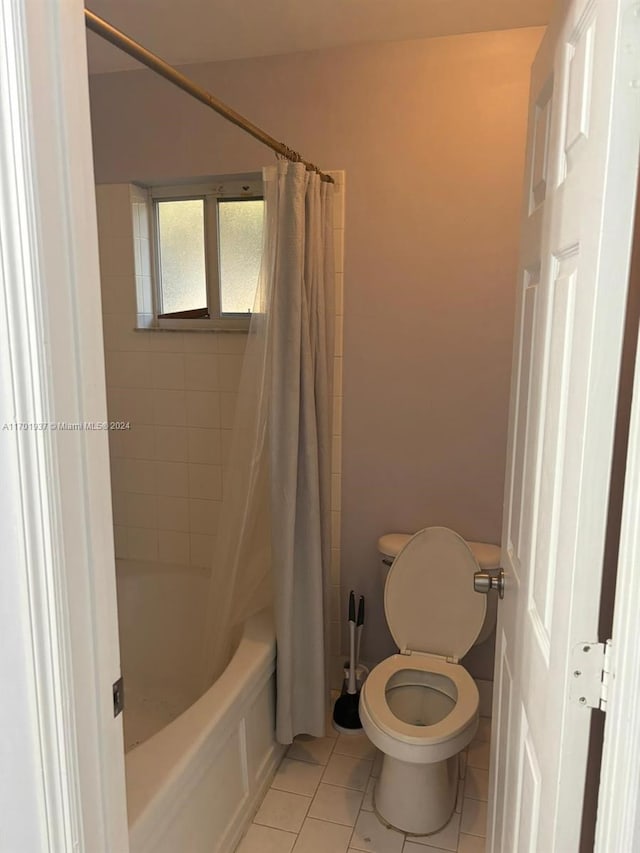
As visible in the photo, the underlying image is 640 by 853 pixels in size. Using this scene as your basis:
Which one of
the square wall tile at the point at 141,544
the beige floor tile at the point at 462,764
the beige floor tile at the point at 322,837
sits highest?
the square wall tile at the point at 141,544

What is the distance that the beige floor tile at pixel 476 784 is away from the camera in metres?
2.08

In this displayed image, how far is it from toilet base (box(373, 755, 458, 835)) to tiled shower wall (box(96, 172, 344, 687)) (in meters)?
Result: 0.66

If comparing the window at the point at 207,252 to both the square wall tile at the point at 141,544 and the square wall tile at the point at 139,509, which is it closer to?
the square wall tile at the point at 139,509

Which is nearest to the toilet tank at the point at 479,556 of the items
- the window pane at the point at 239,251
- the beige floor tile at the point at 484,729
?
the beige floor tile at the point at 484,729

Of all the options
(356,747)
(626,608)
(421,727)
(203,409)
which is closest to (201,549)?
(203,409)

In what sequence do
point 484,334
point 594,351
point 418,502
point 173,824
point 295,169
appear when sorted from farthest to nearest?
point 418,502, point 484,334, point 295,169, point 173,824, point 594,351

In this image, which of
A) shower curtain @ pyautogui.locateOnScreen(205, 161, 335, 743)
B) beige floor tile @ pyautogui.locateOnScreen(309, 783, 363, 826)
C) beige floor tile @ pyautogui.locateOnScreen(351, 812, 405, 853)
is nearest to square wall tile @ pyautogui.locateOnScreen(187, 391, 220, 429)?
shower curtain @ pyautogui.locateOnScreen(205, 161, 335, 743)

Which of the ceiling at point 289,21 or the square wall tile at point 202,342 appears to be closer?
the ceiling at point 289,21

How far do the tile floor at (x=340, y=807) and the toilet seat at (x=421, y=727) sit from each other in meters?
0.32

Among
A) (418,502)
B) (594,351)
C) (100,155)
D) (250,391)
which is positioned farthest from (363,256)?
(594,351)

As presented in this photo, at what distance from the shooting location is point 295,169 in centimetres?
188

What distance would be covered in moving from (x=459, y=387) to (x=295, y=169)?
37.0 inches

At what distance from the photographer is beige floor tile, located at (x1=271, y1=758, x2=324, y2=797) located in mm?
2102

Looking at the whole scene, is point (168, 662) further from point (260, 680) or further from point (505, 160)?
point (505, 160)
